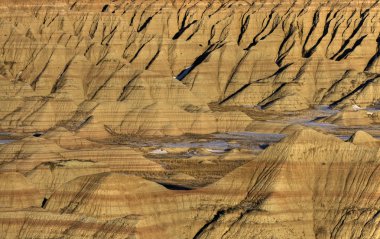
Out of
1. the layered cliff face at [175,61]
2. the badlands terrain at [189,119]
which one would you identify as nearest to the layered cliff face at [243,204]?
the badlands terrain at [189,119]

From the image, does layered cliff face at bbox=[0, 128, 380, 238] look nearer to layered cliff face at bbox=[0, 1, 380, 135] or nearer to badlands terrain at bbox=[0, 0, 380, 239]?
badlands terrain at bbox=[0, 0, 380, 239]

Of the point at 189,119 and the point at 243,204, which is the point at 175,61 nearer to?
the point at 189,119

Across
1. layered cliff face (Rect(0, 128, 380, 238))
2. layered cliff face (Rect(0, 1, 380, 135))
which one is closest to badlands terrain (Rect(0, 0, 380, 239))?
layered cliff face (Rect(0, 128, 380, 238))

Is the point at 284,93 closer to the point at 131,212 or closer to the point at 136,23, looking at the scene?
the point at 136,23

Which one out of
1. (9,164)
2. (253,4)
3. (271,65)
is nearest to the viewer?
(9,164)

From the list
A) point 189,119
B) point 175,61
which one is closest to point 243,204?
point 189,119

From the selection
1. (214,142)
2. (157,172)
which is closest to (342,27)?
(214,142)
